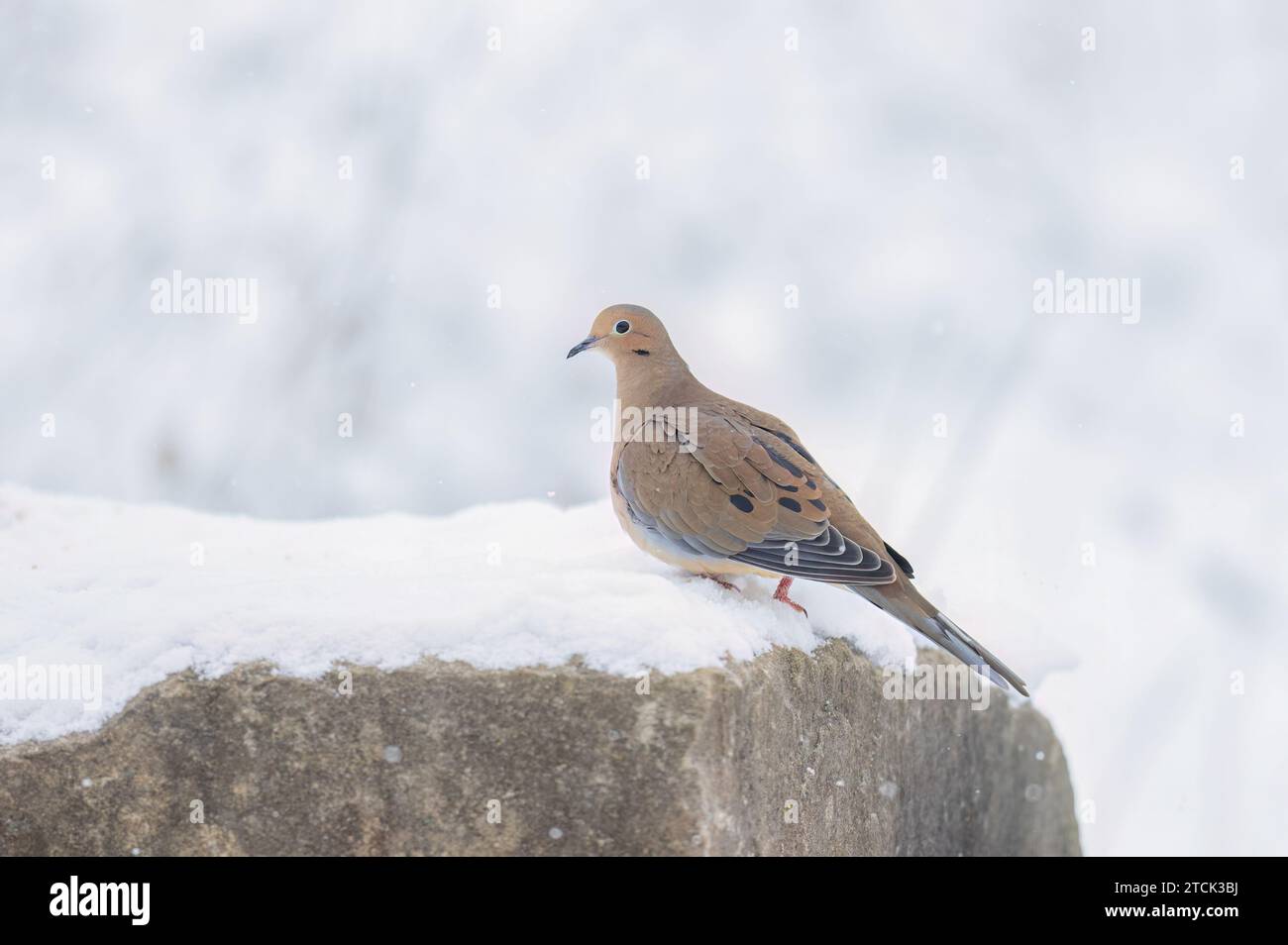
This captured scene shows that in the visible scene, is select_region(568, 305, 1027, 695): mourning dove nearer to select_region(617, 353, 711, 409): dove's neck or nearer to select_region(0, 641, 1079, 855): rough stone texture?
select_region(617, 353, 711, 409): dove's neck

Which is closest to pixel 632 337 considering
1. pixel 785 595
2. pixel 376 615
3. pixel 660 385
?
pixel 660 385

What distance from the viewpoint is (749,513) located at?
10.6 ft

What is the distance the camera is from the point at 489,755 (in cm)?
262

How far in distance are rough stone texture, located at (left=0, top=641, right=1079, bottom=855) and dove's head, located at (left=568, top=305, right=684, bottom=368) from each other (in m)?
1.39

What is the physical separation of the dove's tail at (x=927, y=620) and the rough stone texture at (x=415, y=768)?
56 centimetres

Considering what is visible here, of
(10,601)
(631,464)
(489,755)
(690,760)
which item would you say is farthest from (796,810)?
(10,601)

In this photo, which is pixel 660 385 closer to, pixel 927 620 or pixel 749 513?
pixel 749 513

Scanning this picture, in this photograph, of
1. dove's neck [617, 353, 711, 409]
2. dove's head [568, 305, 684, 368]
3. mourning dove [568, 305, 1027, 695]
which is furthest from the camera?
dove's head [568, 305, 684, 368]

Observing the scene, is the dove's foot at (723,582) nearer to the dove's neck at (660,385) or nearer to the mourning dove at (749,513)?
the mourning dove at (749,513)

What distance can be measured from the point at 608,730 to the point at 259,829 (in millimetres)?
817

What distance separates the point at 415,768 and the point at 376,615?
1.25 feet

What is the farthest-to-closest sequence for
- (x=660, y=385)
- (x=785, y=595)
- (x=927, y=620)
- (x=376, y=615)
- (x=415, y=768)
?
(x=660, y=385) < (x=785, y=595) < (x=927, y=620) < (x=376, y=615) < (x=415, y=768)

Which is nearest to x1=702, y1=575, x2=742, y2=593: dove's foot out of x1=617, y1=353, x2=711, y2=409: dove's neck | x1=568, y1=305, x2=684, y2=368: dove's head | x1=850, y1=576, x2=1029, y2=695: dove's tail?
x1=850, y1=576, x2=1029, y2=695: dove's tail

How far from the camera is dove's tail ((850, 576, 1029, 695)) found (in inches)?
124
